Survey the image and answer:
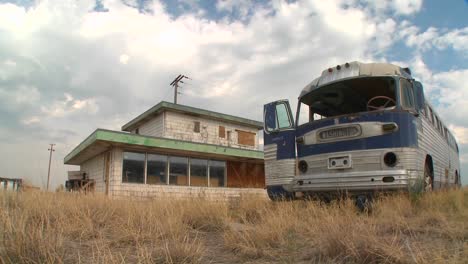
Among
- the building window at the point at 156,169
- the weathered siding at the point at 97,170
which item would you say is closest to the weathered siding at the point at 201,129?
the building window at the point at 156,169

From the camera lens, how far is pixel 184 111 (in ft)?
64.4

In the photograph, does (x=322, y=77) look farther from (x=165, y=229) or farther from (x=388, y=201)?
(x=165, y=229)

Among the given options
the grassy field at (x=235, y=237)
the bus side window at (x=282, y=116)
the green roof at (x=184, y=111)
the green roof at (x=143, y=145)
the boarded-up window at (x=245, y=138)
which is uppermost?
the green roof at (x=184, y=111)

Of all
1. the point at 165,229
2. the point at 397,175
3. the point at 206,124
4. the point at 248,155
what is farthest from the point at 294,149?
the point at 206,124

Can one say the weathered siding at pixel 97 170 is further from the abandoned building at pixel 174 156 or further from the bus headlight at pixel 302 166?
the bus headlight at pixel 302 166

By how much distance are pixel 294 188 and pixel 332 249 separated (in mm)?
3890

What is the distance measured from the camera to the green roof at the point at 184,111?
1902 cm

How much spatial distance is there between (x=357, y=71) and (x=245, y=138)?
1570 cm

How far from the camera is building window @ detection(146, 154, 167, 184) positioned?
1600 centimetres

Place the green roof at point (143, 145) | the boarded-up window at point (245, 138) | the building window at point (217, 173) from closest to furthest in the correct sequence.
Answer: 1. the green roof at point (143, 145)
2. the building window at point (217, 173)
3. the boarded-up window at point (245, 138)

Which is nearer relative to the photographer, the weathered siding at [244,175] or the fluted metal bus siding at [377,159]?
the fluted metal bus siding at [377,159]

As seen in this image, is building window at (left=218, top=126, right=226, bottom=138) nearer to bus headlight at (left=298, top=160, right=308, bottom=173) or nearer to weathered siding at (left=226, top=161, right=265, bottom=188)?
weathered siding at (left=226, top=161, right=265, bottom=188)

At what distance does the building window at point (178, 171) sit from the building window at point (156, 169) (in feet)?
1.06

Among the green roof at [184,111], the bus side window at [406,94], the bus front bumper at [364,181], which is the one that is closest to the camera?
the bus front bumper at [364,181]
